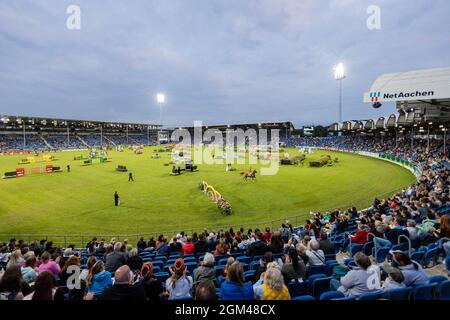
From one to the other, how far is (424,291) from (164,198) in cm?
2221

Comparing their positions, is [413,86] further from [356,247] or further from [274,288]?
Answer: [274,288]

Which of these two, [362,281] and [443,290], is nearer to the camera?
[443,290]

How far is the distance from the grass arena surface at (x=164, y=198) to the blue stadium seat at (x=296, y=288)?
1241 cm

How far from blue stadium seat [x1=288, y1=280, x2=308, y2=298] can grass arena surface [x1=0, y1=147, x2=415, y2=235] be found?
12412mm

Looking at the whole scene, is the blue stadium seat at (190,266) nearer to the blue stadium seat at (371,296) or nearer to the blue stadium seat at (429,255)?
the blue stadium seat at (371,296)

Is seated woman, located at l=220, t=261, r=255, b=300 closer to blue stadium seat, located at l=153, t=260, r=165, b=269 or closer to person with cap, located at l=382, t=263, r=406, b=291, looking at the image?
person with cap, located at l=382, t=263, r=406, b=291

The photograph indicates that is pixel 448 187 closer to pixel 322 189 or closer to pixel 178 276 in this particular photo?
pixel 322 189

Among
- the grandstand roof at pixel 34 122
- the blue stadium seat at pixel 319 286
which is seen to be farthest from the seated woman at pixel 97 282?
the grandstand roof at pixel 34 122

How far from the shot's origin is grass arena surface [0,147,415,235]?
18.8 metres

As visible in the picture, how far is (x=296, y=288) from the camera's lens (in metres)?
6.23

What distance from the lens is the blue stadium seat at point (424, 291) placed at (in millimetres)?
5035

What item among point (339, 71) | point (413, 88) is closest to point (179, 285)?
point (413, 88)

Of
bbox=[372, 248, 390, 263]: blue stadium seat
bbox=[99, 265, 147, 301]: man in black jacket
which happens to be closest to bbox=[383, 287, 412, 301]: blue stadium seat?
bbox=[372, 248, 390, 263]: blue stadium seat
